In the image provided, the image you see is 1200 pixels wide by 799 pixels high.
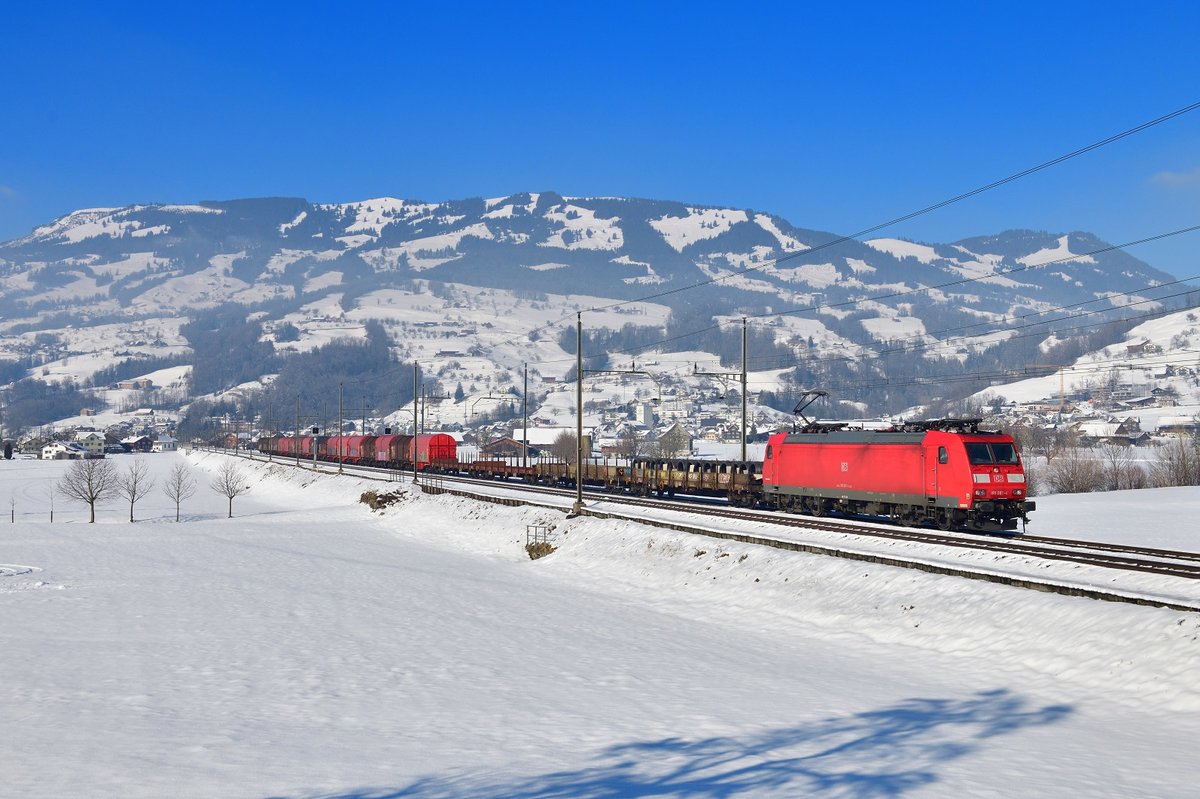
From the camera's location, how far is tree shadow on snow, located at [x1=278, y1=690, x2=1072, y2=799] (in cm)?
1485

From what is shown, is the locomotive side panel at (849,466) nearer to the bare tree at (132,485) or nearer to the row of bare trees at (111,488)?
the row of bare trees at (111,488)

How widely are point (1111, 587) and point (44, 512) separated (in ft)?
330

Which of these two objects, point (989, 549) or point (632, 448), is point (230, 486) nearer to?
point (989, 549)

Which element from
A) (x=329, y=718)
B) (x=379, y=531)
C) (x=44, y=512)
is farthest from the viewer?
(x=44, y=512)

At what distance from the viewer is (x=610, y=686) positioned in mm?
22641

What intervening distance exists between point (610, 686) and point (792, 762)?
694 centimetres

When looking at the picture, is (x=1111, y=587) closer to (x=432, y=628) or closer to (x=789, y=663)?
(x=789, y=663)

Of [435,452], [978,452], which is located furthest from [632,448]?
[978,452]

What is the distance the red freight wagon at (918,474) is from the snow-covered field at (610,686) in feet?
27.8

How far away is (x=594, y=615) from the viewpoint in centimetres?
3312

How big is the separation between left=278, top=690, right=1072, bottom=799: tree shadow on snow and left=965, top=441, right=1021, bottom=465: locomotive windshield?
19.6m

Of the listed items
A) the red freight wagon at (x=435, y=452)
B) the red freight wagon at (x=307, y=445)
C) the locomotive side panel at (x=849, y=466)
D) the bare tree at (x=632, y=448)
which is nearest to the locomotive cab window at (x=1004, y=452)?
the locomotive side panel at (x=849, y=466)

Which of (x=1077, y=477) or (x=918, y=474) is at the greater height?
(x=918, y=474)

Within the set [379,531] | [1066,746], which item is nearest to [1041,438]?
[379,531]
